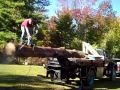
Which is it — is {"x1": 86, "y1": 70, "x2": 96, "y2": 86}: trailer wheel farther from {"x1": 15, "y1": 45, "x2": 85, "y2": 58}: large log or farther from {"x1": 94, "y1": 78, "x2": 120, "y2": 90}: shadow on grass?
{"x1": 15, "y1": 45, "x2": 85, "y2": 58}: large log

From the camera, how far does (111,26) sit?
58.2m

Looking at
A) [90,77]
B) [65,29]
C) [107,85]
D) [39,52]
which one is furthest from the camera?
[65,29]

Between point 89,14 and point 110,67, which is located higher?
point 89,14

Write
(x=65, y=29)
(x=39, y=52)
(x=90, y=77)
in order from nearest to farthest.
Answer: (x=39, y=52) → (x=90, y=77) → (x=65, y=29)

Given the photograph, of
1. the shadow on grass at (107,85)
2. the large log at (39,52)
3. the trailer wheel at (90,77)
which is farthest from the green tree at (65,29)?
the large log at (39,52)

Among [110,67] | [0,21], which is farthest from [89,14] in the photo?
[110,67]

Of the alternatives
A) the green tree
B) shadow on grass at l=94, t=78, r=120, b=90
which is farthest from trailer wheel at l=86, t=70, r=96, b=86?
the green tree

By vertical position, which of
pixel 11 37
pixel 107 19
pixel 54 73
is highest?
pixel 107 19

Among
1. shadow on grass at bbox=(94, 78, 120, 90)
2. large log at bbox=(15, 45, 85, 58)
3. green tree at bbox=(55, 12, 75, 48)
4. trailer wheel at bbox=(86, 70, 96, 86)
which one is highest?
green tree at bbox=(55, 12, 75, 48)

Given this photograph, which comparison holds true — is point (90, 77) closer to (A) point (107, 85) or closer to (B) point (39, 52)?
(A) point (107, 85)

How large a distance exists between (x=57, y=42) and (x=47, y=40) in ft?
6.31

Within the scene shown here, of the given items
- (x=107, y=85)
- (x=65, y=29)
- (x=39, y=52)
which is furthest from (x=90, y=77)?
(x=65, y=29)

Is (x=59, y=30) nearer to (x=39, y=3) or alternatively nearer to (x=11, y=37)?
(x=39, y=3)

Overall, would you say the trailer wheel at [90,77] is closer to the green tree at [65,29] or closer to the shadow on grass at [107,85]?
the shadow on grass at [107,85]
